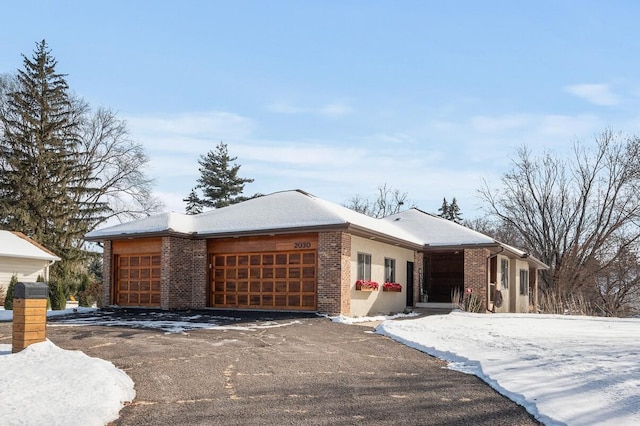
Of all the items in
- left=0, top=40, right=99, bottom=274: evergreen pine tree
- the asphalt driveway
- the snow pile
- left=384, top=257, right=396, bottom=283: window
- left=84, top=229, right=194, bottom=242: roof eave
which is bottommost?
the asphalt driveway

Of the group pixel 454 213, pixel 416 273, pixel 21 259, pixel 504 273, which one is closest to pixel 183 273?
pixel 416 273

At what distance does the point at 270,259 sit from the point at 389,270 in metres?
4.66

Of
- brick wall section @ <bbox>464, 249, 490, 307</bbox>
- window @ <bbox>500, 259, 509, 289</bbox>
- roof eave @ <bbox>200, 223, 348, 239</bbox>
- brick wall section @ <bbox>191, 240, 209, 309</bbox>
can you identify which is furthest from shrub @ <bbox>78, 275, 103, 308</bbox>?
window @ <bbox>500, 259, 509, 289</bbox>

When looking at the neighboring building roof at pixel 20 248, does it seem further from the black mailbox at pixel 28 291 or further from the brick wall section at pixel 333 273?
the black mailbox at pixel 28 291

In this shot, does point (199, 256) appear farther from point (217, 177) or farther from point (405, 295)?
point (217, 177)

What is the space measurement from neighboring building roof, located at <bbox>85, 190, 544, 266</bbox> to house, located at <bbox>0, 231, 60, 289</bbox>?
7522mm

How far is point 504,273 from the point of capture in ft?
82.8

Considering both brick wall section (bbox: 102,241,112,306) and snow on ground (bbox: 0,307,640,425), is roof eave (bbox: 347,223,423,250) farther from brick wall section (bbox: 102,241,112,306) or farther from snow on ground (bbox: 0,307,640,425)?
brick wall section (bbox: 102,241,112,306)

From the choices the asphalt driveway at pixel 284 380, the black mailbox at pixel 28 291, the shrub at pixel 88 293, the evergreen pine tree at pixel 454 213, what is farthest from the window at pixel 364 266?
the evergreen pine tree at pixel 454 213

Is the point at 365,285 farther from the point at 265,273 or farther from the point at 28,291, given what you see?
the point at 28,291

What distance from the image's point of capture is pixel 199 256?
63.0 feet

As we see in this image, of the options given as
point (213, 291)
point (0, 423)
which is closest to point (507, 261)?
point (213, 291)

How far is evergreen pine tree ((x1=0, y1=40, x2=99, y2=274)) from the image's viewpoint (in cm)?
3222

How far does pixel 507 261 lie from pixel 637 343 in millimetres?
15282
